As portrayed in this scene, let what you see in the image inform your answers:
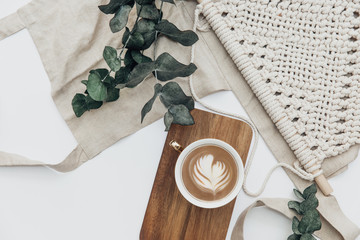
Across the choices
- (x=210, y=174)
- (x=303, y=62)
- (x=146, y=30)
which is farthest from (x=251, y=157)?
(x=146, y=30)

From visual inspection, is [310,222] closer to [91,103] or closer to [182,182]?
[182,182]

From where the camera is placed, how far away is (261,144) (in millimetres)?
725

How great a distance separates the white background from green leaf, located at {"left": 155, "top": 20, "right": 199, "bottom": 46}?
0.42 feet

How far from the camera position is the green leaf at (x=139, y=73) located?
62 centimetres

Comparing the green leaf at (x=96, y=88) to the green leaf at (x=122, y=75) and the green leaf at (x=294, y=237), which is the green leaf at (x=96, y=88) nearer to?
the green leaf at (x=122, y=75)

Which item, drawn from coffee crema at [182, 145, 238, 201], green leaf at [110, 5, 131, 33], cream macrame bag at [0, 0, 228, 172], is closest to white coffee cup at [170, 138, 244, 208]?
coffee crema at [182, 145, 238, 201]

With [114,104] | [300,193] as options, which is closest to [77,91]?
[114,104]

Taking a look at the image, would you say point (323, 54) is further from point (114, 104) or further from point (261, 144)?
point (114, 104)

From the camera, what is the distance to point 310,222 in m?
0.67

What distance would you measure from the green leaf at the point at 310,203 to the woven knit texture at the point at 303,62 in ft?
0.17

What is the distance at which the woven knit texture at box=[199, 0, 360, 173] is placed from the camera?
2.28ft

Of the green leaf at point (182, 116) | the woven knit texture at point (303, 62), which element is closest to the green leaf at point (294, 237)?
the woven knit texture at point (303, 62)

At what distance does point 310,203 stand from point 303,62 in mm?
271

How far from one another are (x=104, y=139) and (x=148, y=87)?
0.45 feet
